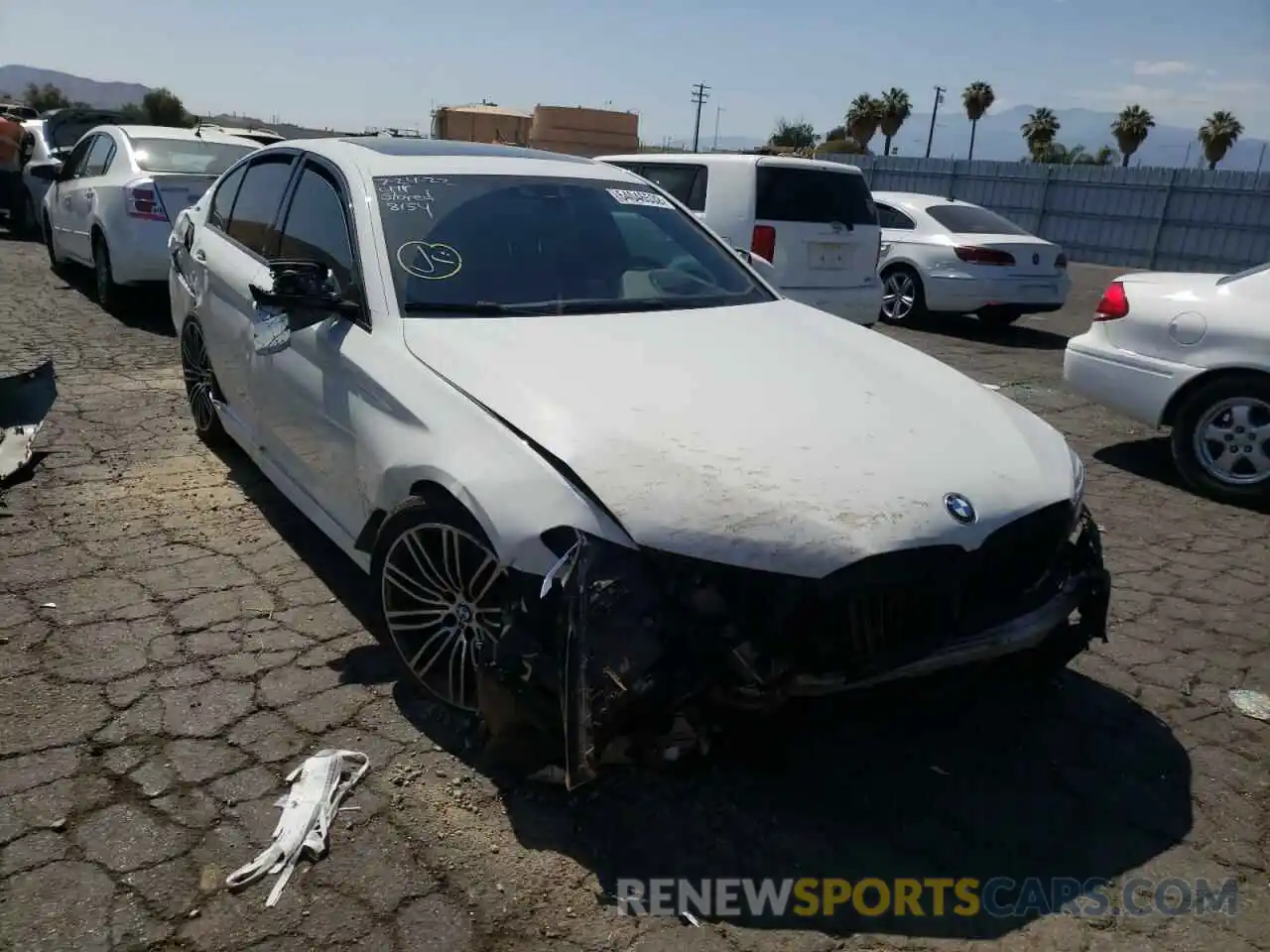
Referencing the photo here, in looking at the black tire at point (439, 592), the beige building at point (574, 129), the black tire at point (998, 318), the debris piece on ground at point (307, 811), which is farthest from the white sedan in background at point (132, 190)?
the beige building at point (574, 129)

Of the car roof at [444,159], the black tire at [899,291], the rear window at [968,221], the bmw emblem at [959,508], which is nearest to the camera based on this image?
the bmw emblem at [959,508]

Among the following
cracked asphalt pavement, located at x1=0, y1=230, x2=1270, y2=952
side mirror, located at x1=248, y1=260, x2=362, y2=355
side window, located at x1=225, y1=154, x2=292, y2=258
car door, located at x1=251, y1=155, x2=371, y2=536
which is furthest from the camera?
side window, located at x1=225, y1=154, x2=292, y2=258

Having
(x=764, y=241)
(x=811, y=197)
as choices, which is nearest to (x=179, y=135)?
(x=764, y=241)

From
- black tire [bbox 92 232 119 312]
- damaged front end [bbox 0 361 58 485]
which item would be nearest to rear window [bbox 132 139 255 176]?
black tire [bbox 92 232 119 312]

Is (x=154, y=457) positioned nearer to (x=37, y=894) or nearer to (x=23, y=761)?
(x=23, y=761)

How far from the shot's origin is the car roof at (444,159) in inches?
154

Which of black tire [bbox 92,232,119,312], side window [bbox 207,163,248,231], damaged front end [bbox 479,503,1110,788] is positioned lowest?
black tire [bbox 92,232,119,312]

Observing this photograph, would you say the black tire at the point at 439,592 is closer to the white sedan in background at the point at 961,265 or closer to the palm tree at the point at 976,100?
the white sedan in background at the point at 961,265

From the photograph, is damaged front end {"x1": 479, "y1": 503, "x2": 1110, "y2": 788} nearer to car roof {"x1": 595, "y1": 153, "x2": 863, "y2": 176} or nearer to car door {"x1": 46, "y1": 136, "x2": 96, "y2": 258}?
car roof {"x1": 595, "y1": 153, "x2": 863, "y2": 176}

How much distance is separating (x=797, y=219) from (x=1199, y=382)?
12.6 ft

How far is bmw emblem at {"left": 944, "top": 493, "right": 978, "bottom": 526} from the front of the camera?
2.60 meters

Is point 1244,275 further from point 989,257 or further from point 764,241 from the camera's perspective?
point 989,257

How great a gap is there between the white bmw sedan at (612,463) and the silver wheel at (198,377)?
90 centimetres

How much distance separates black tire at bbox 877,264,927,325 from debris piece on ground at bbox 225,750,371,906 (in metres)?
9.22
